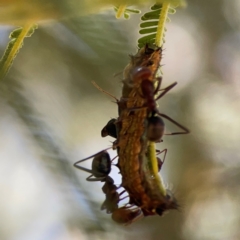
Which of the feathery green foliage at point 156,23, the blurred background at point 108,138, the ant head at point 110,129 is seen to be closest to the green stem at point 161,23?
the feathery green foliage at point 156,23

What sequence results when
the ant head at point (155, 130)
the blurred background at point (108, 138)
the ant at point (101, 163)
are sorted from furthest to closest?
the blurred background at point (108, 138)
the ant at point (101, 163)
the ant head at point (155, 130)

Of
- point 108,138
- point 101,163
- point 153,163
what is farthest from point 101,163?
point 108,138

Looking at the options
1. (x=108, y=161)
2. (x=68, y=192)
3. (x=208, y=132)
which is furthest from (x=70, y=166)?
(x=208, y=132)

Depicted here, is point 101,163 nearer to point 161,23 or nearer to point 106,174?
point 106,174

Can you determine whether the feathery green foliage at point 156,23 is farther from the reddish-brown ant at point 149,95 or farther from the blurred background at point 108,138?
the blurred background at point 108,138

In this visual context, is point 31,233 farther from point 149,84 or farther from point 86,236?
point 149,84

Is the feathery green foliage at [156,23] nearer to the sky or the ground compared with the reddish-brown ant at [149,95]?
nearer to the sky

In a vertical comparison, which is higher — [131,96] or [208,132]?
[208,132]

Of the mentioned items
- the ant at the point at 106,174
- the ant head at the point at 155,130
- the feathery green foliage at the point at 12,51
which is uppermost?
the feathery green foliage at the point at 12,51
